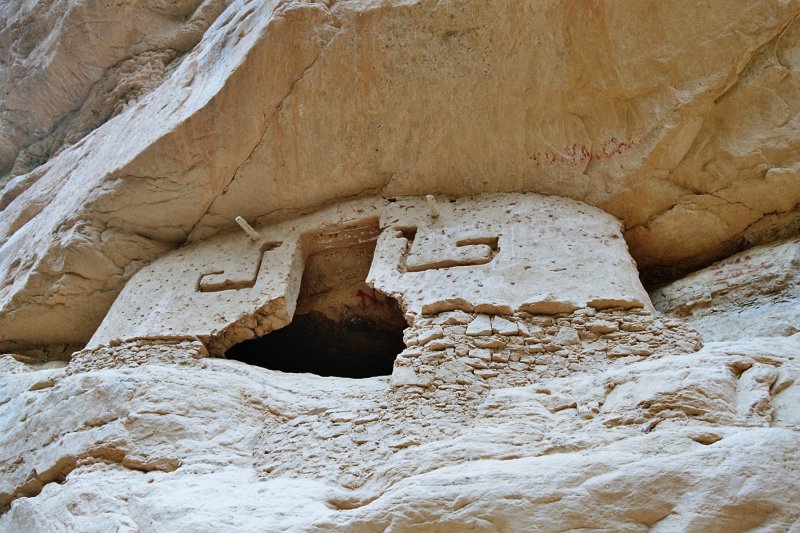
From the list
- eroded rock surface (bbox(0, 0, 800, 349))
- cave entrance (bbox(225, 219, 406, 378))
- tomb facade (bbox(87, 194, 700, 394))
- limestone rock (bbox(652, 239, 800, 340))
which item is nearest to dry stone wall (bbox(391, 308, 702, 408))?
tomb facade (bbox(87, 194, 700, 394))

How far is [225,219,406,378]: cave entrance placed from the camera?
580cm

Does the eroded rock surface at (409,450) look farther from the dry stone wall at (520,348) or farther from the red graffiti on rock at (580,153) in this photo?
the red graffiti on rock at (580,153)

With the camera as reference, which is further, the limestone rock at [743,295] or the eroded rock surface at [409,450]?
the limestone rock at [743,295]

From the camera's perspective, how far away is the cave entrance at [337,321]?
5.80 meters

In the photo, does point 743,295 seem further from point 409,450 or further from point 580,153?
point 409,450

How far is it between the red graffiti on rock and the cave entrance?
1.55m

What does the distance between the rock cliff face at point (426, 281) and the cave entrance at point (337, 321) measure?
3 centimetres

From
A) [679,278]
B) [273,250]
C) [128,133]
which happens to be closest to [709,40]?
[679,278]

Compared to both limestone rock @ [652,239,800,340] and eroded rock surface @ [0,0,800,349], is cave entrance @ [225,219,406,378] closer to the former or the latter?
eroded rock surface @ [0,0,800,349]

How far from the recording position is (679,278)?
5270mm

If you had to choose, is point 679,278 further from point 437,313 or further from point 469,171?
point 437,313

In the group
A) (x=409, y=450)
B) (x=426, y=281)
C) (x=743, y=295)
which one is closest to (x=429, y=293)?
(x=426, y=281)

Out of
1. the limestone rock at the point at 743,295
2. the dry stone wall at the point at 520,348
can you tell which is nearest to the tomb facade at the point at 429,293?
the dry stone wall at the point at 520,348

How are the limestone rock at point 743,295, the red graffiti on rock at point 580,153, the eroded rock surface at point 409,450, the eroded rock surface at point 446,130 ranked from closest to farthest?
the eroded rock surface at point 409,450 < the limestone rock at point 743,295 < the eroded rock surface at point 446,130 < the red graffiti on rock at point 580,153
